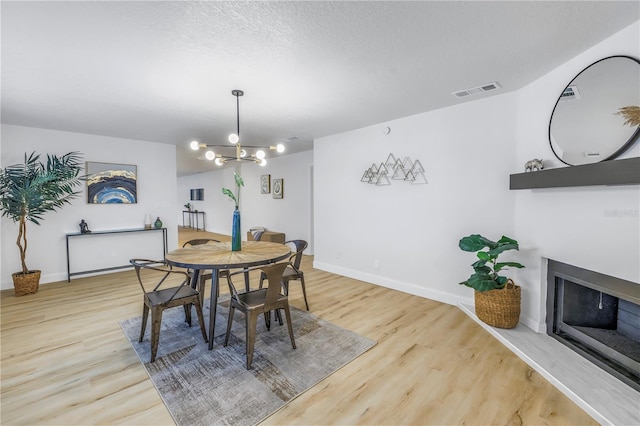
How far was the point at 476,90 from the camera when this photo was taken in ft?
9.29

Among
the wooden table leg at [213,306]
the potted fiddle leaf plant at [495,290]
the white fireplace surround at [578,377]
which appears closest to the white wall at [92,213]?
the wooden table leg at [213,306]

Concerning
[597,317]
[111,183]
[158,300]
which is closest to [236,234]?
[158,300]

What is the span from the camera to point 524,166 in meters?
2.72

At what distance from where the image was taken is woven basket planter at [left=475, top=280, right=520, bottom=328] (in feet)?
8.39

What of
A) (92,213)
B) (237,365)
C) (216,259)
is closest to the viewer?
(237,365)

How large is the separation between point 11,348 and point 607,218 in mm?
4882

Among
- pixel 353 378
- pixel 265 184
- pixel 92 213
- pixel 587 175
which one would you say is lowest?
pixel 353 378

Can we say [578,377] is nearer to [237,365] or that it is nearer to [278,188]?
[237,365]

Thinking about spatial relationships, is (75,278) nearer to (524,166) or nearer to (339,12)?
(339,12)

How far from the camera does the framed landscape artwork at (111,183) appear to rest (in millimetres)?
4656

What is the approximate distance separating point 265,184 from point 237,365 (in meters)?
5.75

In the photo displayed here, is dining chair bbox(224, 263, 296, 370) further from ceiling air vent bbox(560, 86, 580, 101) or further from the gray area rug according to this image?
ceiling air vent bbox(560, 86, 580, 101)

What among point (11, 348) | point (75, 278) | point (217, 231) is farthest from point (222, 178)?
point (11, 348)

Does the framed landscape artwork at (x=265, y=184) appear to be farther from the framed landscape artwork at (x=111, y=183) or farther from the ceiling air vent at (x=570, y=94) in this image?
the ceiling air vent at (x=570, y=94)
